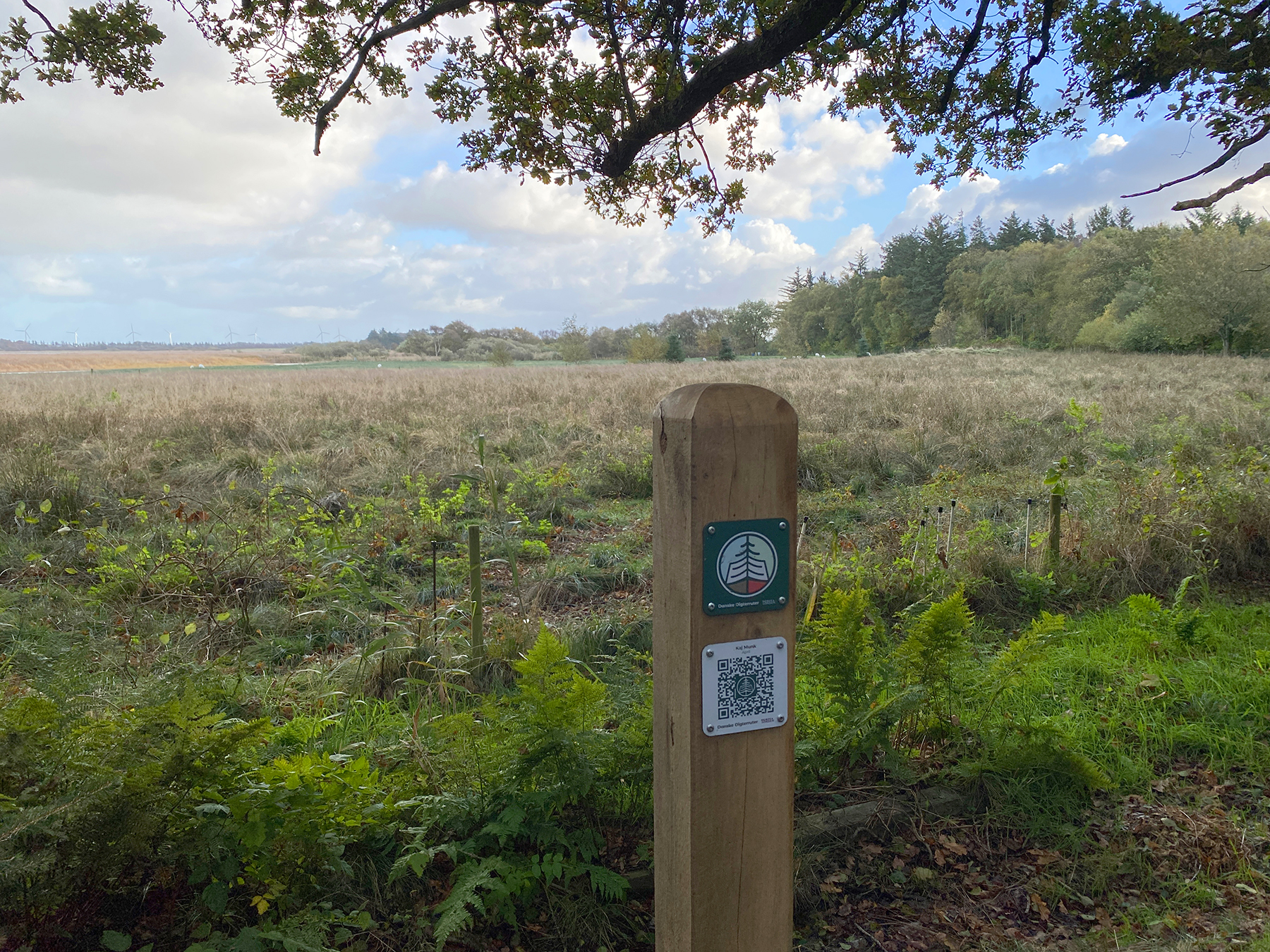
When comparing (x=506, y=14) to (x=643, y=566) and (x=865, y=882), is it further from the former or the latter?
(x=865, y=882)

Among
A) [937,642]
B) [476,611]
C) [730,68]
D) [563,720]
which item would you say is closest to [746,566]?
[563,720]

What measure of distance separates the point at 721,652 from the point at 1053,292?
71.0 m

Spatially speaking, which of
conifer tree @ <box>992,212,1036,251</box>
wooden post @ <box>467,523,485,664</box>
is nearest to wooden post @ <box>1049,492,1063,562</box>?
wooden post @ <box>467,523,485,664</box>

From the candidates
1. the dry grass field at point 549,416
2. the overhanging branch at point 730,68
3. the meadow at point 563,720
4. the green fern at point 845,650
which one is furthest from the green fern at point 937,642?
the dry grass field at point 549,416

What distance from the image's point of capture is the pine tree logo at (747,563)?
64.6 inches

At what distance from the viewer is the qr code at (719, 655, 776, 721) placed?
1655mm

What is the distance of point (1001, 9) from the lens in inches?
242

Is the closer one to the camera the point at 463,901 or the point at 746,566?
the point at 746,566

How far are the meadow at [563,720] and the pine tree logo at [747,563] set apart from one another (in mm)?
973

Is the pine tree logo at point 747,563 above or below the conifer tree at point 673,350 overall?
below

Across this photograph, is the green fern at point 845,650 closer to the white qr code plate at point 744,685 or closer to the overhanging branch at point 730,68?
the white qr code plate at point 744,685

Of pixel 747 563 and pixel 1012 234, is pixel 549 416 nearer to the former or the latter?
pixel 747 563

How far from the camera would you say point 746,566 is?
1.66 m

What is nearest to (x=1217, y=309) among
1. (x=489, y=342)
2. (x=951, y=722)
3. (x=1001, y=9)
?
(x=1001, y=9)
